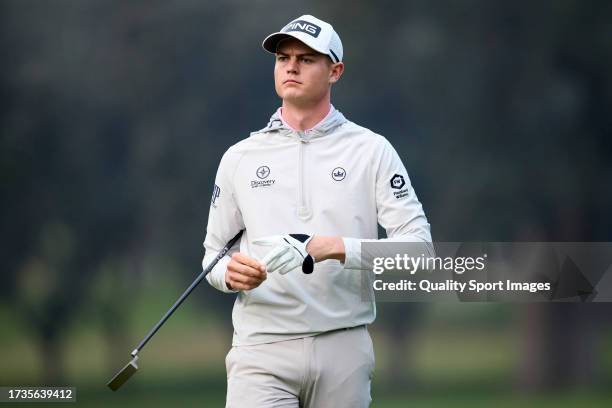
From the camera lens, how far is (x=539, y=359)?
6.09 m

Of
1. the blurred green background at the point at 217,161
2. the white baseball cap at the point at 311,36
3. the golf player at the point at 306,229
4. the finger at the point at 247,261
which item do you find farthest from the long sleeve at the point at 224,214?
the blurred green background at the point at 217,161

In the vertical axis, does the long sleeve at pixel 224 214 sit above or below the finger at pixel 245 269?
above

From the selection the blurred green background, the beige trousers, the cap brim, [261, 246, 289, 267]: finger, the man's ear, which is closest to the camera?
[261, 246, 289, 267]: finger

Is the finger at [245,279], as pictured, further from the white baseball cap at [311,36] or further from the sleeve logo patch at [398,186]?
the white baseball cap at [311,36]

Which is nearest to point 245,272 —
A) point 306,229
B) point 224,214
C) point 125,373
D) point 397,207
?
point 306,229

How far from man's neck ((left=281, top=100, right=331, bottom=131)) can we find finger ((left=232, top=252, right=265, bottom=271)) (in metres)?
0.43

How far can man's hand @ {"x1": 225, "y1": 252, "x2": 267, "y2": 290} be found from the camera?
2.51 m

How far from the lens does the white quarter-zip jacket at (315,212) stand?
2.68 metres

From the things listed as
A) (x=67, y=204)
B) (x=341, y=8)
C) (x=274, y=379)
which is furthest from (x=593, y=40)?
(x=274, y=379)

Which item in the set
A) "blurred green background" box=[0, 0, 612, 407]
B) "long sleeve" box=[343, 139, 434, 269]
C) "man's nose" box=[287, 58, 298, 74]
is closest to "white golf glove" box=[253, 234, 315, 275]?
"long sleeve" box=[343, 139, 434, 269]

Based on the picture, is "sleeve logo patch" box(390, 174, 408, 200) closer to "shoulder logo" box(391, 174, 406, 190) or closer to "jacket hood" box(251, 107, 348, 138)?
"shoulder logo" box(391, 174, 406, 190)

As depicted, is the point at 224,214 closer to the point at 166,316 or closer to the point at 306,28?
the point at 166,316

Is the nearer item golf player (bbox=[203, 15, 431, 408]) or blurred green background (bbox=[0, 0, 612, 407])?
golf player (bbox=[203, 15, 431, 408])

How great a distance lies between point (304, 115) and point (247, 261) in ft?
1.60
